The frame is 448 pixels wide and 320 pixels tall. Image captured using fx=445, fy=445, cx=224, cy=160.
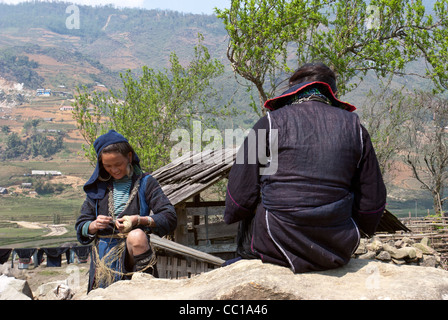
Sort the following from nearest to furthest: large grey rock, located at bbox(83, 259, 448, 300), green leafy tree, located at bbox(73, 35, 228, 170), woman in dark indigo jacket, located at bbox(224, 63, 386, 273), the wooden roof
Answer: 1. large grey rock, located at bbox(83, 259, 448, 300)
2. woman in dark indigo jacket, located at bbox(224, 63, 386, 273)
3. the wooden roof
4. green leafy tree, located at bbox(73, 35, 228, 170)

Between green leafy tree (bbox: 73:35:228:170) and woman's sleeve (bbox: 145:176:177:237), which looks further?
green leafy tree (bbox: 73:35:228:170)

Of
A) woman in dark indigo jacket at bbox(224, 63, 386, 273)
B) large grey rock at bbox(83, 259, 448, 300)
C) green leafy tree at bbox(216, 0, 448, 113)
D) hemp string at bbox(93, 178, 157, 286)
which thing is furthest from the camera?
green leafy tree at bbox(216, 0, 448, 113)

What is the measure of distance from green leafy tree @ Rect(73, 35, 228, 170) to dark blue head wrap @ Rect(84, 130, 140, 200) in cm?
2037

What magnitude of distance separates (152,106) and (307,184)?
25.9m

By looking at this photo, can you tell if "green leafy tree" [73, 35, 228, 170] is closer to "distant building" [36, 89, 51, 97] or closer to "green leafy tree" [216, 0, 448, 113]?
"green leafy tree" [216, 0, 448, 113]

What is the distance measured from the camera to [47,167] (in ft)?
431

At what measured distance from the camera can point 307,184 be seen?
251cm

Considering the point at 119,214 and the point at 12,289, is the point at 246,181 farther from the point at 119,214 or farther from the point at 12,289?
the point at 12,289

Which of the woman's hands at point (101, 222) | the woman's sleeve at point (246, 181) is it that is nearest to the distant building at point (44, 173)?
the woman's hands at point (101, 222)

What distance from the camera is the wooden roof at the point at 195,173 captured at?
25.2 ft

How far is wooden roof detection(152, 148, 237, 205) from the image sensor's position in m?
7.67

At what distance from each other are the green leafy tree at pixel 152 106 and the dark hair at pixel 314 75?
2102 cm

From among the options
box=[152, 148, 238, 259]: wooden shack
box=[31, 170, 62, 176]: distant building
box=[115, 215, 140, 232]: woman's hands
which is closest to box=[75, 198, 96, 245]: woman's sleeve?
box=[115, 215, 140, 232]: woman's hands

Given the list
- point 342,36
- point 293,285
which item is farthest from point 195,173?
point 342,36
